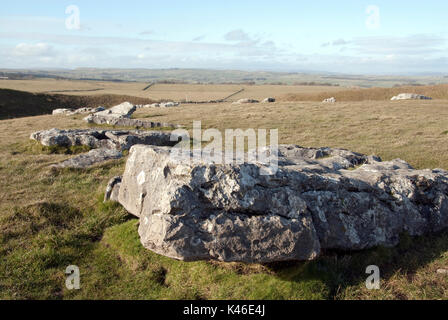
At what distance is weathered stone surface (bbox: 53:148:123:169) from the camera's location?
51.5 ft

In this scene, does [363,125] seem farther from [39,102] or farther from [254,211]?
[39,102]

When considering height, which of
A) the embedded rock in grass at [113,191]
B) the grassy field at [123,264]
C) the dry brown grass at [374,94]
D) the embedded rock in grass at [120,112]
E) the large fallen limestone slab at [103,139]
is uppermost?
the dry brown grass at [374,94]

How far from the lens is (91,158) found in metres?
16.8

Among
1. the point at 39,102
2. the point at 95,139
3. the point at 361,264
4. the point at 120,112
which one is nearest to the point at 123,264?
the point at 361,264

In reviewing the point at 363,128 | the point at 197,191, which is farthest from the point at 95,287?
the point at 363,128

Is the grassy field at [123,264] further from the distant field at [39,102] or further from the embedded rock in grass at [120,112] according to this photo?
the distant field at [39,102]

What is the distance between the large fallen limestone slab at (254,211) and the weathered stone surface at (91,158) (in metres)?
7.33

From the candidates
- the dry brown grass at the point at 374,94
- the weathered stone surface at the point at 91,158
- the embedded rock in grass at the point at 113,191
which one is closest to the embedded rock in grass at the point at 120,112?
the weathered stone surface at the point at 91,158

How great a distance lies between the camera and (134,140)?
1997cm

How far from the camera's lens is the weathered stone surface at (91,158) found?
1568 centimetres

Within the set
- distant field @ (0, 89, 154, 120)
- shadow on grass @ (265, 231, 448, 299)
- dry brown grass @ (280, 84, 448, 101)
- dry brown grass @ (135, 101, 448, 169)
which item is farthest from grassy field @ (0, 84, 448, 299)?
dry brown grass @ (280, 84, 448, 101)

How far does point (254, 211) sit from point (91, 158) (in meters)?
11.8

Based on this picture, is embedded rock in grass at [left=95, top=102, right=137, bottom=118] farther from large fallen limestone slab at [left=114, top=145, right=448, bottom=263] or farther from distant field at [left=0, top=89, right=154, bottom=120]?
large fallen limestone slab at [left=114, top=145, right=448, bottom=263]

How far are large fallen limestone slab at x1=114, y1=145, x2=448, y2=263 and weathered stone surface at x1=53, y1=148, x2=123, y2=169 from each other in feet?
24.0
